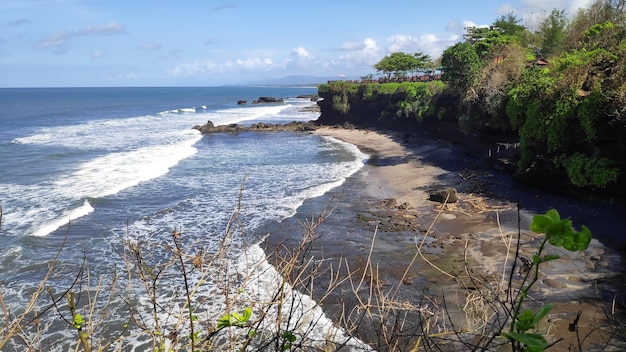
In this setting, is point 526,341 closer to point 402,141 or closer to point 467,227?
point 467,227

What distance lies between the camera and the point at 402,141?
118ft

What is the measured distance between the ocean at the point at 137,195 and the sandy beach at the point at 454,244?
8.80ft

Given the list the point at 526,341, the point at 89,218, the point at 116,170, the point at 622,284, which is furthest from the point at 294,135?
the point at 526,341

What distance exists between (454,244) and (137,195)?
1433cm

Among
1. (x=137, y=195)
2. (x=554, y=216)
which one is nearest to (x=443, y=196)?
(x=137, y=195)

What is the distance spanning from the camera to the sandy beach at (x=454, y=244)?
943 centimetres

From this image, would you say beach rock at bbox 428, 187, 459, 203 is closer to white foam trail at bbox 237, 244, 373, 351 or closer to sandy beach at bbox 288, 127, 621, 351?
sandy beach at bbox 288, 127, 621, 351

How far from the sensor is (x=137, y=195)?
21.0 metres

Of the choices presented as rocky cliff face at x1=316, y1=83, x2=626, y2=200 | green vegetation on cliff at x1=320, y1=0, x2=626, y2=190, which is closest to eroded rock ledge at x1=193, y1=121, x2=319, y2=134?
rocky cliff face at x1=316, y1=83, x2=626, y2=200

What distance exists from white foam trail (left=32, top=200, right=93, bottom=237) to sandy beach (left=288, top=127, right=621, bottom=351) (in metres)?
9.46

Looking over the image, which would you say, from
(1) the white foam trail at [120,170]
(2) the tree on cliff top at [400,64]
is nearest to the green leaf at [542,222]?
(1) the white foam trail at [120,170]

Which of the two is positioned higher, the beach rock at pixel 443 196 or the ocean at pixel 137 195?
the beach rock at pixel 443 196

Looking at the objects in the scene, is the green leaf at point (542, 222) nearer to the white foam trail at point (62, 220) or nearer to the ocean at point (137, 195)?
the ocean at point (137, 195)

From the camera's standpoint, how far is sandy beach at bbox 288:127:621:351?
30.9 feet
